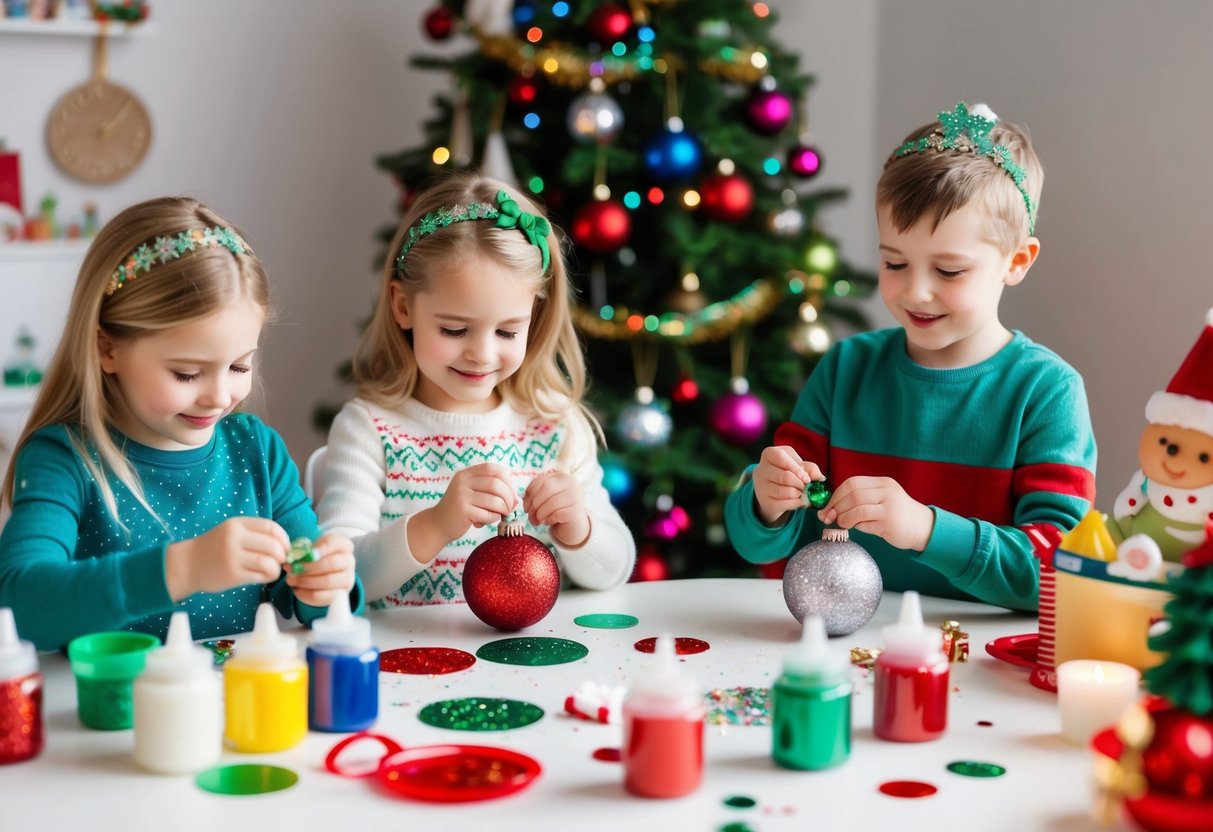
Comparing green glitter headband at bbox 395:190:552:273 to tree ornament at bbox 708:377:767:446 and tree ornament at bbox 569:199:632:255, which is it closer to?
tree ornament at bbox 569:199:632:255

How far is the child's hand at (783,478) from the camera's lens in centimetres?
154

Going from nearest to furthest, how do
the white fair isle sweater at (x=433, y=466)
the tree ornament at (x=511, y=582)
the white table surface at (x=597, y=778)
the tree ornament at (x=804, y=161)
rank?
the white table surface at (x=597, y=778) → the tree ornament at (x=511, y=582) → the white fair isle sweater at (x=433, y=466) → the tree ornament at (x=804, y=161)

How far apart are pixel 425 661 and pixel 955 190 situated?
0.90 m

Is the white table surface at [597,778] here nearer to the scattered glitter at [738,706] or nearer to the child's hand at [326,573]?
the scattered glitter at [738,706]

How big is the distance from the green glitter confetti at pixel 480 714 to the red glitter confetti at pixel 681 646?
0.72 feet

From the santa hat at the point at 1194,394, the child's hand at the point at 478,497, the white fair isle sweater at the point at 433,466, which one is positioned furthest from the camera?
the white fair isle sweater at the point at 433,466

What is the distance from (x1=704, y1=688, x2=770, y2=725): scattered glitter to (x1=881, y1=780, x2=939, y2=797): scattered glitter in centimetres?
15

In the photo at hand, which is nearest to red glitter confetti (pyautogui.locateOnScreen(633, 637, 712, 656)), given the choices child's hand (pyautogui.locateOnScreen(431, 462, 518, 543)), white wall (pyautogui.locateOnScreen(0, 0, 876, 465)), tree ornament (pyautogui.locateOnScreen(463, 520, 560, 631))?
tree ornament (pyautogui.locateOnScreen(463, 520, 560, 631))

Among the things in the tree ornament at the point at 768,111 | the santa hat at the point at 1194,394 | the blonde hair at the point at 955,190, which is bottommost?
the santa hat at the point at 1194,394

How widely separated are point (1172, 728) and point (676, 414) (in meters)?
2.32

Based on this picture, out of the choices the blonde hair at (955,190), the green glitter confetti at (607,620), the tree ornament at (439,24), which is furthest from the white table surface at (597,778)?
the tree ornament at (439,24)

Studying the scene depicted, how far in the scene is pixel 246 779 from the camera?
1017 mm

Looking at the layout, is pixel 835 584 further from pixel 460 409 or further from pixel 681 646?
pixel 460 409

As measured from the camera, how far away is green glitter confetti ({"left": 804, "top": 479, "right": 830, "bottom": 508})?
147 centimetres
